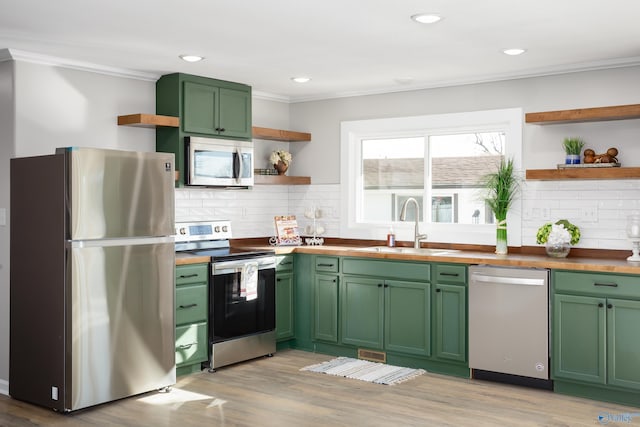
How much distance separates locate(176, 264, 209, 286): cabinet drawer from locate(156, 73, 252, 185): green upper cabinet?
2.41 feet

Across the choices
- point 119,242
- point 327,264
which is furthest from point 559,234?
point 119,242

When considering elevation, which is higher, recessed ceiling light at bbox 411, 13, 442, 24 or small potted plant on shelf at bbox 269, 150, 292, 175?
recessed ceiling light at bbox 411, 13, 442, 24

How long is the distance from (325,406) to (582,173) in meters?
2.41

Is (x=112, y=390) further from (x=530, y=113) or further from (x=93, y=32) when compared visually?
(x=530, y=113)

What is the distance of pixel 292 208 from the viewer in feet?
22.3

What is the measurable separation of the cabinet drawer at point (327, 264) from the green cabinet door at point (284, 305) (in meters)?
0.29

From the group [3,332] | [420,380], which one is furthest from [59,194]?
[420,380]

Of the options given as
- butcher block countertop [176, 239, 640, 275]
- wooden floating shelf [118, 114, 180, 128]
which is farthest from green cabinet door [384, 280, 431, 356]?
wooden floating shelf [118, 114, 180, 128]

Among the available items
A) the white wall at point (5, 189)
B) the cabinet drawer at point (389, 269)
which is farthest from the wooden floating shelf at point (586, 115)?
the white wall at point (5, 189)

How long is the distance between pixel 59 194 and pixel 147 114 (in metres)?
1.37

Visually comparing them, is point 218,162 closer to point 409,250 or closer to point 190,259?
point 190,259

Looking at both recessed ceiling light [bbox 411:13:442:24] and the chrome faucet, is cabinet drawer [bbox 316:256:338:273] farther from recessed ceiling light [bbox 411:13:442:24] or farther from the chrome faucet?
recessed ceiling light [bbox 411:13:442:24]

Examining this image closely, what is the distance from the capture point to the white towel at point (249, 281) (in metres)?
5.45

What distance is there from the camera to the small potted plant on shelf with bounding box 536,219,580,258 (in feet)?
16.3
